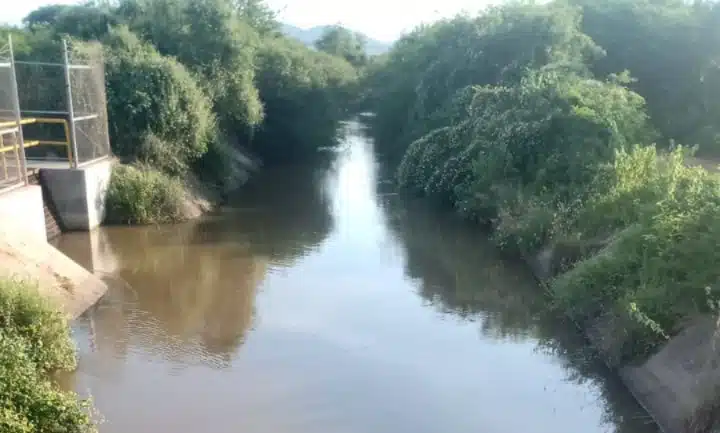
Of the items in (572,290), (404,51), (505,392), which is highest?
(404,51)

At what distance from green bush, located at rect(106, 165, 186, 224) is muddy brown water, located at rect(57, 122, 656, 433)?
0.57 m

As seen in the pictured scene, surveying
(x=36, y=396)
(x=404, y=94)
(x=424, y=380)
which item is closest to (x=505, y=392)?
(x=424, y=380)

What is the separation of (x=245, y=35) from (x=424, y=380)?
17.2 meters

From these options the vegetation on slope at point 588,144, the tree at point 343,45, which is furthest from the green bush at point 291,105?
the tree at point 343,45

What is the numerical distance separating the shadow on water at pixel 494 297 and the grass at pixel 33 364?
646 cm

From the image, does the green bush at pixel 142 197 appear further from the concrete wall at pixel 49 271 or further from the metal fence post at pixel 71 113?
the concrete wall at pixel 49 271

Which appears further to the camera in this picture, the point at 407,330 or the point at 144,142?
the point at 144,142

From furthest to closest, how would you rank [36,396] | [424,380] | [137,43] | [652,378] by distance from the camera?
1. [137,43]
2. [424,380]
3. [652,378]
4. [36,396]

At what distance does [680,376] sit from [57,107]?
16.6 m

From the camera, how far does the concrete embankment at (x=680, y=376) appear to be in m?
7.91

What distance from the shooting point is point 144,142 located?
18.6 metres

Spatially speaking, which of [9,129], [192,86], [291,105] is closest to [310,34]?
[291,105]

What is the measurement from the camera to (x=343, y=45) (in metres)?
62.2

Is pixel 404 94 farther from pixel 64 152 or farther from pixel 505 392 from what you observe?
pixel 505 392
